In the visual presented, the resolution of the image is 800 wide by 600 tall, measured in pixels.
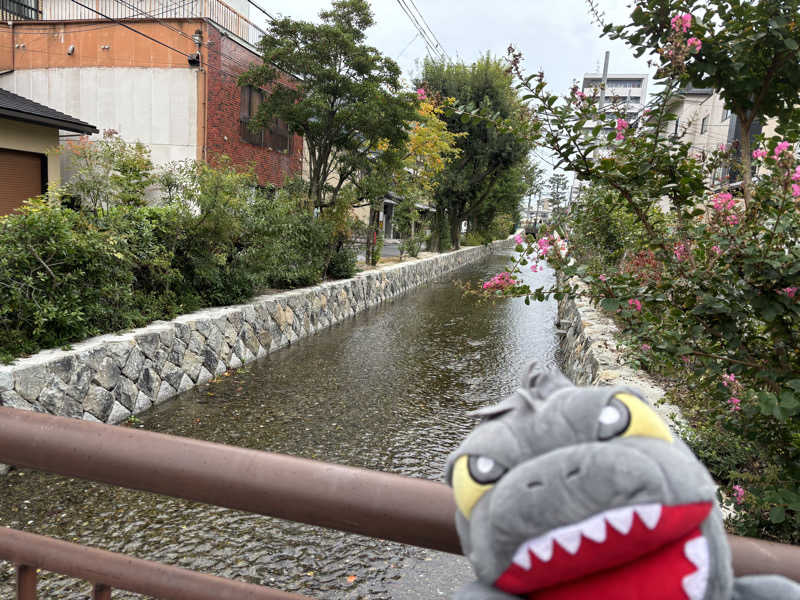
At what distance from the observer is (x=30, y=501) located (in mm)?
4246

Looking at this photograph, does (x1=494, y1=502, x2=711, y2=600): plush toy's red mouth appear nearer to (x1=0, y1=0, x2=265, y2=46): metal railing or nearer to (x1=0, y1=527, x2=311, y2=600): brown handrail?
(x1=0, y1=527, x2=311, y2=600): brown handrail

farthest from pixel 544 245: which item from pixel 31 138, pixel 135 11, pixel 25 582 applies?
pixel 135 11

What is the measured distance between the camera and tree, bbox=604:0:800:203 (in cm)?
272

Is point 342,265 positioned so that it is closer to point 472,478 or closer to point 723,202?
point 723,202

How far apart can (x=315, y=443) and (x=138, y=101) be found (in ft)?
49.1

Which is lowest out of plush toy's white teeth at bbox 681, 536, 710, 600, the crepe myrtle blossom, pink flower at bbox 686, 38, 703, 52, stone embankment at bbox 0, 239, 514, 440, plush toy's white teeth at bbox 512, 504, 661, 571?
stone embankment at bbox 0, 239, 514, 440

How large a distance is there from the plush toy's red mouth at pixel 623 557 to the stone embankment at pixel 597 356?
2380mm

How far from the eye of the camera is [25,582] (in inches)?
52.6

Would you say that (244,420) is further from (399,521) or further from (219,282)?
(399,521)

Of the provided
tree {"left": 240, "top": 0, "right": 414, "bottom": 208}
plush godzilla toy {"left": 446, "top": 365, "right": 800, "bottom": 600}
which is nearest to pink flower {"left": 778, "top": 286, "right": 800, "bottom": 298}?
plush godzilla toy {"left": 446, "top": 365, "right": 800, "bottom": 600}

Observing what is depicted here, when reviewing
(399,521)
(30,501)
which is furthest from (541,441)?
(30,501)

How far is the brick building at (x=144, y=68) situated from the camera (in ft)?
52.5

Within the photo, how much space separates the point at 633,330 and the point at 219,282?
7005 millimetres

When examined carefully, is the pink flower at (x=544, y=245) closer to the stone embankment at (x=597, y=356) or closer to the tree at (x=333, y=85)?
the stone embankment at (x=597, y=356)
